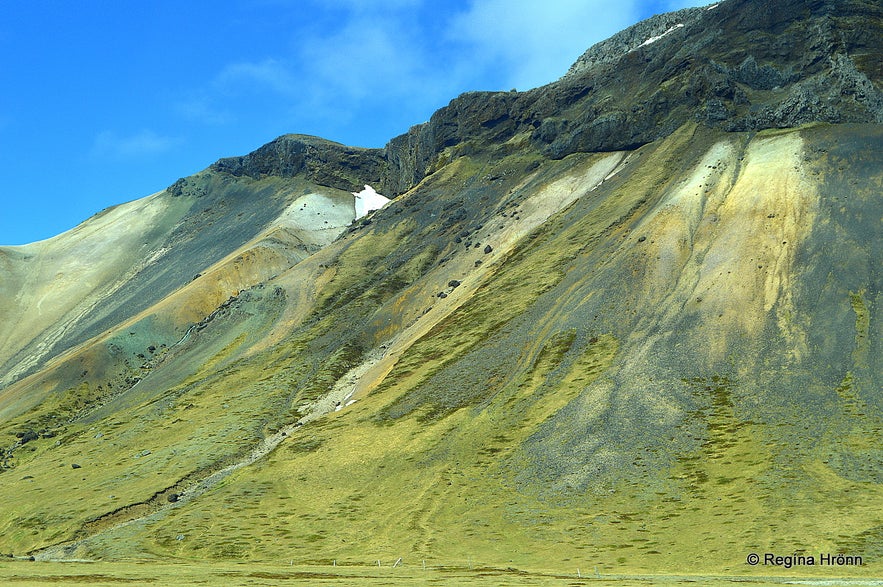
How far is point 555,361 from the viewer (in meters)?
82.7

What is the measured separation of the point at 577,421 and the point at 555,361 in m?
12.0

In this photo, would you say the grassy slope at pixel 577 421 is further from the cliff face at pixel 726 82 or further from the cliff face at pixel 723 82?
the cliff face at pixel 723 82

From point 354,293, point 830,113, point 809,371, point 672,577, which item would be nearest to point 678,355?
point 809,371

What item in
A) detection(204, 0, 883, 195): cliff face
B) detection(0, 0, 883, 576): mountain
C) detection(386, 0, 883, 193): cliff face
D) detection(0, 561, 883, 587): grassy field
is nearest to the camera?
detection(0, 561, 883, 587): grassy field

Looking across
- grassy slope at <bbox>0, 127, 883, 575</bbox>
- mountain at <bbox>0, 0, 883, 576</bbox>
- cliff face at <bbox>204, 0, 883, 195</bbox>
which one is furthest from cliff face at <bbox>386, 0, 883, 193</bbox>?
grassy slope at <bbox>0, 127, 883, 575</bbox>

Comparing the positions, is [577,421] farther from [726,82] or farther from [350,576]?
[726,82]

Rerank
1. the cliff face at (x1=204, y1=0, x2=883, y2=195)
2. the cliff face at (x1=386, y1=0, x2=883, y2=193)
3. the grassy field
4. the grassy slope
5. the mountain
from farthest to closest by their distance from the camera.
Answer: the cliff face at (x1=204, y1=0, x2=883, y2=195), the cliff face at (x1=386, y1=0, x2=883, y2=193), the mountain, the grassy slope, the grassy field

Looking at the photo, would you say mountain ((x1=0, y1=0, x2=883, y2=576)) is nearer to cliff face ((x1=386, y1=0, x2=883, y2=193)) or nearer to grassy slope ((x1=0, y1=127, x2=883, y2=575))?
grassy slope ((x1=0, y1=127, x2=883, y2=575))

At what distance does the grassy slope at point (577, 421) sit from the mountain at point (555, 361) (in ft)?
1.09

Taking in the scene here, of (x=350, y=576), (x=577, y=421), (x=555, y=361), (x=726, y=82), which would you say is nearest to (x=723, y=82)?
(x=726, y=82)

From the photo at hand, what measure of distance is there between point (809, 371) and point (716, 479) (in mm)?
17035

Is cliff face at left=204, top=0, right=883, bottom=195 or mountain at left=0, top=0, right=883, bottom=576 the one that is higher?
cliff face at left=204, top=0, right=883, bottom=195

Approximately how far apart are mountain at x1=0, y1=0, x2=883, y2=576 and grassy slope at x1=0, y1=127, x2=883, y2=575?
13.0 inches

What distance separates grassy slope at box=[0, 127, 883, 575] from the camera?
55.8 meters
